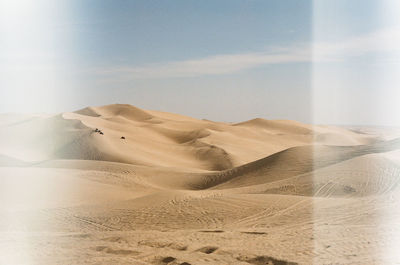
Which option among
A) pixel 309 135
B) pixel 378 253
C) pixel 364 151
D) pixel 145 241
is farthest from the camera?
pixel 309 135

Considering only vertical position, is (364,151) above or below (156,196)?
above

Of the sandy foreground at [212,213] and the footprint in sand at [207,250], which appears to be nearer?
the sandy foreground at [212,213]

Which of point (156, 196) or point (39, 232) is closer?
point (39, 232)

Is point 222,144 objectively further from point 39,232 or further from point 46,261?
point 46,261

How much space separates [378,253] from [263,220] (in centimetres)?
446

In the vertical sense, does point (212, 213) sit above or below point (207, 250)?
above

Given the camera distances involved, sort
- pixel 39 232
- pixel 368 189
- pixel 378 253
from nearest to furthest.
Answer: pixel 378 253, pixel 39 232, pixel 368 189

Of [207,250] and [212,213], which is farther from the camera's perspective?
[212,213]

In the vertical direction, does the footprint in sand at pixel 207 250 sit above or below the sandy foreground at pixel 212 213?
below

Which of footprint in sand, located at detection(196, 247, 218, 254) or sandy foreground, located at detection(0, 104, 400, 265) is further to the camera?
footprint in sand, located at detection(196, 247, 218, 254)

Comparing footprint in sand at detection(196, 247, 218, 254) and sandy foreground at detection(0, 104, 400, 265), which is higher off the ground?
sandy foreground at detection(0, 104, 400, 265)

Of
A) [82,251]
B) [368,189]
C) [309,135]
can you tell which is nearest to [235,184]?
[368,189]

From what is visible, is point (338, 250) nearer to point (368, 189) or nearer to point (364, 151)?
point (368, 189)

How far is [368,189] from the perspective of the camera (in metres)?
14.7
